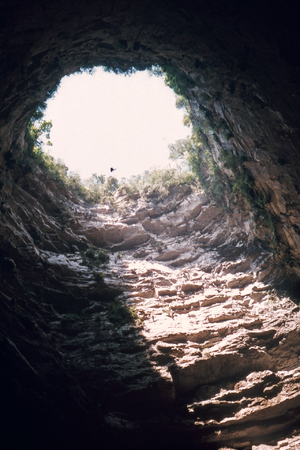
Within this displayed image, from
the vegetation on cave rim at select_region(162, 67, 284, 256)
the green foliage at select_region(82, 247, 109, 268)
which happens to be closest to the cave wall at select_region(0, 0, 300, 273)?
the vegetation on cave rim at select_region(162, 67, 284, 256)

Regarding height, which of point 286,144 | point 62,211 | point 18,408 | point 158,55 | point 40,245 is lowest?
point 18,408

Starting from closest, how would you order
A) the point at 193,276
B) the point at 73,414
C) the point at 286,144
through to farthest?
the point at 73,414 < the point at 286,144 < the point at 193,276

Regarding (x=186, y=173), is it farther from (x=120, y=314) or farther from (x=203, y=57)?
(x=120, y=314)

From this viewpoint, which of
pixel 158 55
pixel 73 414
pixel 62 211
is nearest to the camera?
pixel 73 414

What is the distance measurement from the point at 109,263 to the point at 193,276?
533cm

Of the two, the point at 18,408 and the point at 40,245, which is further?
the point at 40,245

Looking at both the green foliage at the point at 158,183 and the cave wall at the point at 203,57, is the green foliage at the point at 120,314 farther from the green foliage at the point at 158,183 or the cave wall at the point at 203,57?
the green foliage at the point at 158,183

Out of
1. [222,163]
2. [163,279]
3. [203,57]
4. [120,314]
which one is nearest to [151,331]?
[120,314]

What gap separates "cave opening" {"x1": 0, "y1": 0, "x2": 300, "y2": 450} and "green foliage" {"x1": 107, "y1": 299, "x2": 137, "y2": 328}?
117 millimetres

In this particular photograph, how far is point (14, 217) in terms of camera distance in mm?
11844

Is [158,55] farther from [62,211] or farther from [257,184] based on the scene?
[62,211]

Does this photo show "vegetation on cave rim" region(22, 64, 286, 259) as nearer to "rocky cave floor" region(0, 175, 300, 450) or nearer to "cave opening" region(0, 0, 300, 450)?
"cave opening" region(0, 0, 300, 450)

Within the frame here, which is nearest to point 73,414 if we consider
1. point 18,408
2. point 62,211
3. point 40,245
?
point 18,408

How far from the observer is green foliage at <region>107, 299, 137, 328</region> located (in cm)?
1098
